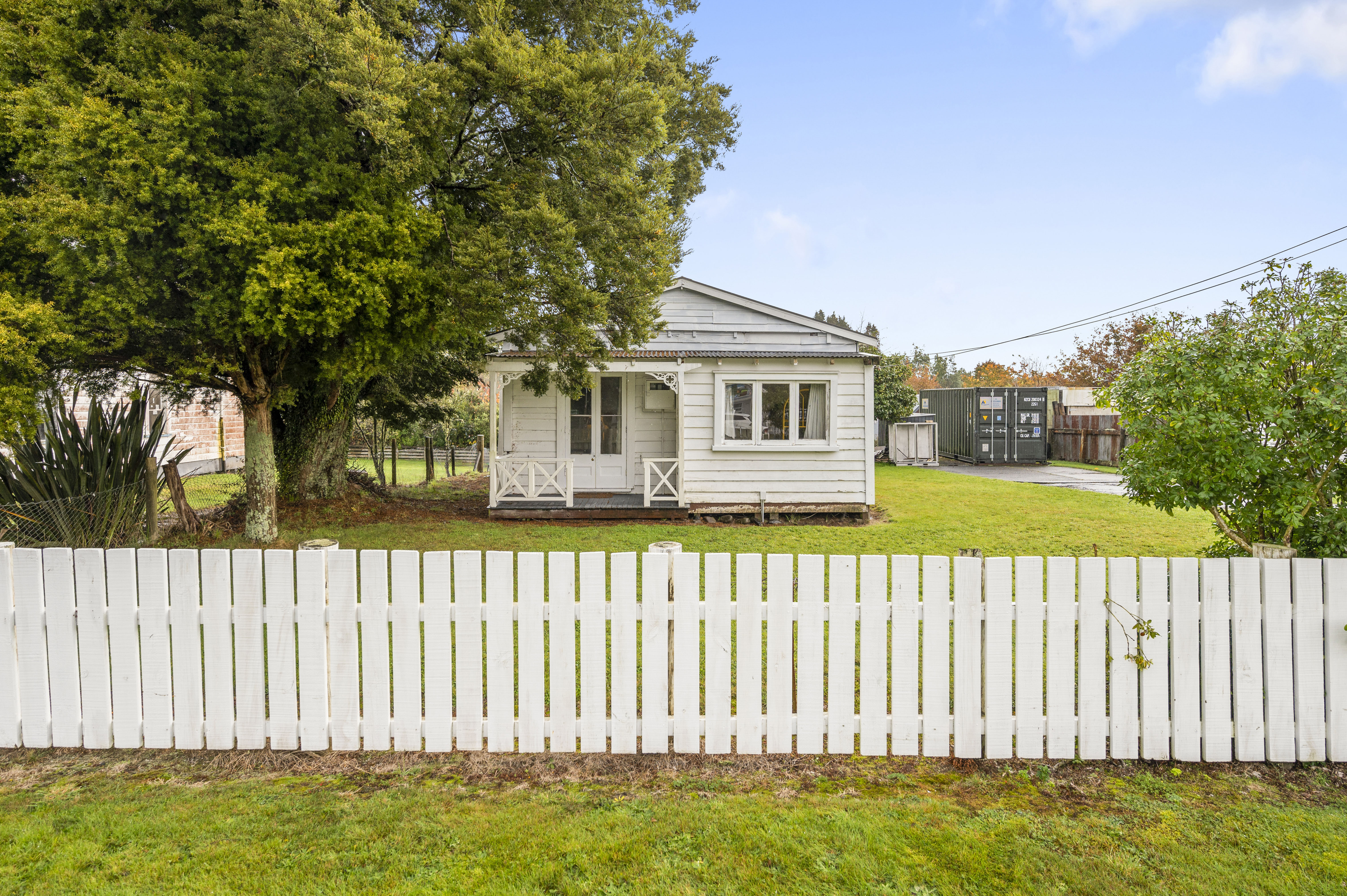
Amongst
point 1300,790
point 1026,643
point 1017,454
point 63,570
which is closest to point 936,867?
point 1026,643

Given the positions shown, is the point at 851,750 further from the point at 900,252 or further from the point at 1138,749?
the point at 900,252

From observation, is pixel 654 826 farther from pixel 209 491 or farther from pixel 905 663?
pixel 209 491

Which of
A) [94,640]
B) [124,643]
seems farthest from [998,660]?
[94,640]

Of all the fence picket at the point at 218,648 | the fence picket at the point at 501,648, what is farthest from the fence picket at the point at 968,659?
the fence picket at the point at 218,648

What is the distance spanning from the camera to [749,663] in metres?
3.03

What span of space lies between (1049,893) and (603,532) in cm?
818

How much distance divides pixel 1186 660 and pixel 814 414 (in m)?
8.81

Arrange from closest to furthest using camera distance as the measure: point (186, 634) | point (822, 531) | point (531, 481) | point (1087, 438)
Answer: point (186, 634), point (822, 531), point (531, 481), point (1087, 438)

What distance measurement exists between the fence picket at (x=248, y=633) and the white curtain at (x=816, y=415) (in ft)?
31.7

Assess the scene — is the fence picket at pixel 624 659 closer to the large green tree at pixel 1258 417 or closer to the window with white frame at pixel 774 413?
the large green tree at pixel 1258 417

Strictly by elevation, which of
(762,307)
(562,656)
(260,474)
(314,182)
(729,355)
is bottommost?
(562,656)

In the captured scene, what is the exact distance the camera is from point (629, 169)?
25.2ft

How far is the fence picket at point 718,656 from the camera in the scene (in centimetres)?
300

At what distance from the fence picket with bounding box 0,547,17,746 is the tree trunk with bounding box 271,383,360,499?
8096 millimetres
